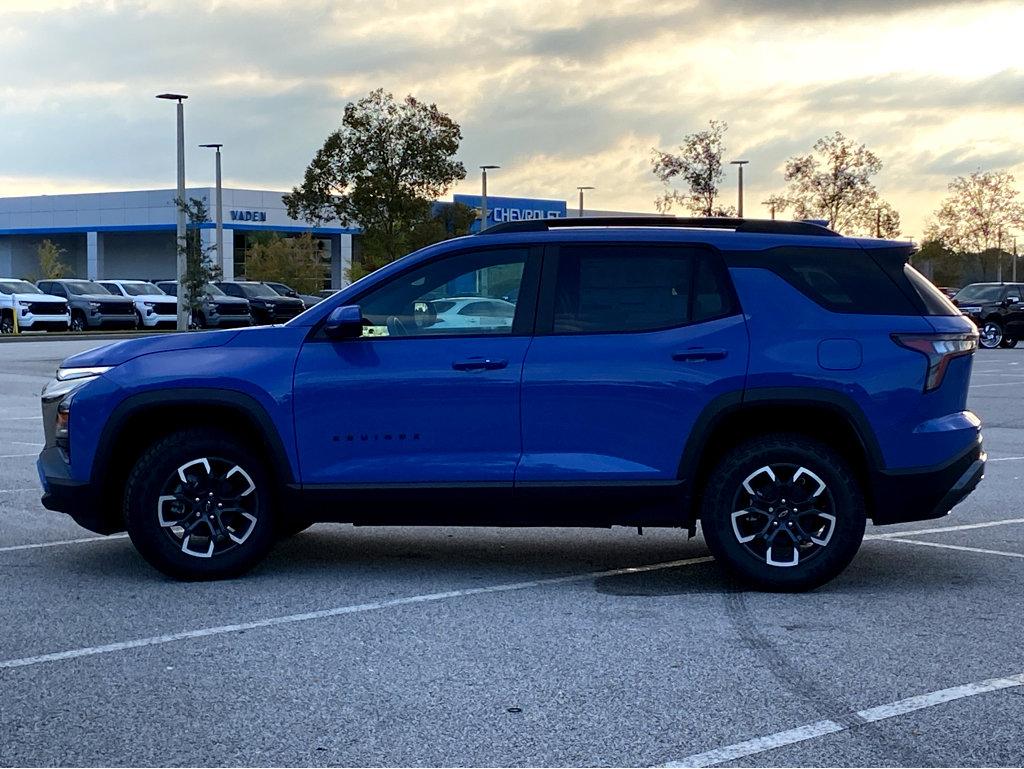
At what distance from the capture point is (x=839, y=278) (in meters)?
7.22

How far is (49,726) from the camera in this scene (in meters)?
4.86

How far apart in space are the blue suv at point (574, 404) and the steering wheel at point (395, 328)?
32 millimetres

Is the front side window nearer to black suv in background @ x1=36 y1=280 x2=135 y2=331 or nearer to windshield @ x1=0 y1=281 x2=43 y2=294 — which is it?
windshield @ x1=0 y1=281 x2=43 y2=294

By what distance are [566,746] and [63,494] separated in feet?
12.4

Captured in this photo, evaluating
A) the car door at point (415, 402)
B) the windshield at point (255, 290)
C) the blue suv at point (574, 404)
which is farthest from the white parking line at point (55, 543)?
the windshield at point (255, 290)

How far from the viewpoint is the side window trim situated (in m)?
7.12

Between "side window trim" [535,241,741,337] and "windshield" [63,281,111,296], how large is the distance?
41700mm

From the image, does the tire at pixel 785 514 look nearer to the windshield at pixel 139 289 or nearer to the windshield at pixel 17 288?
the windshield at pixel 17 288

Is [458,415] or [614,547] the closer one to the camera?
[458,415]

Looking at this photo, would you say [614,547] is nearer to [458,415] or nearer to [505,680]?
[458,415]

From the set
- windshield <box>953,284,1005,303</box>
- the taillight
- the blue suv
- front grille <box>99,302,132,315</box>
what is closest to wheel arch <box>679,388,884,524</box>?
the blue suv

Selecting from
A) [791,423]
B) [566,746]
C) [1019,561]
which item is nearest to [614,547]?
[791,423]

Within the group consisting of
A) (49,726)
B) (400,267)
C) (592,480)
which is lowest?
(49,726)

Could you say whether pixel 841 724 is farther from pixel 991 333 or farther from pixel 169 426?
pixel 991 333
